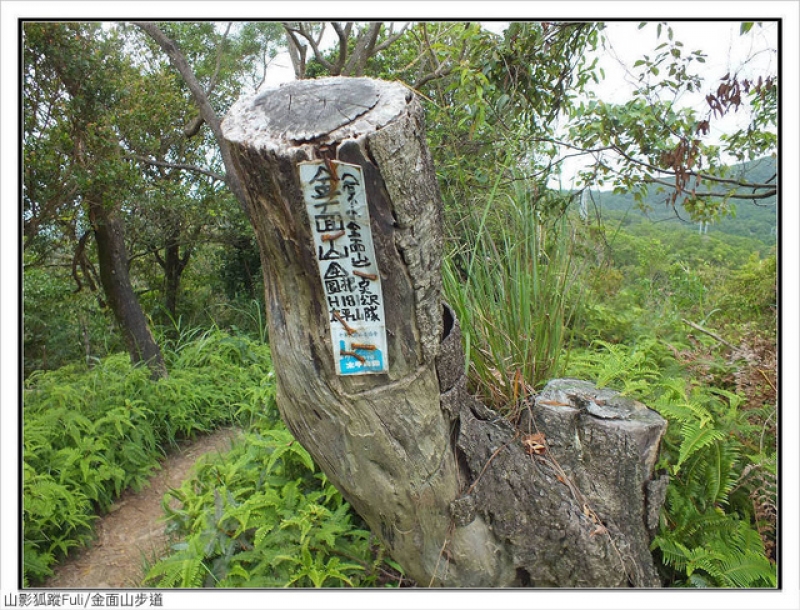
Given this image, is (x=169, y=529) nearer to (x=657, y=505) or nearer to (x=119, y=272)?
(x=657, y=505)

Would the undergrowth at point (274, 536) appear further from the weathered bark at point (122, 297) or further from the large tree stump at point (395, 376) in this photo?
the weathered bark at point (122, 297)

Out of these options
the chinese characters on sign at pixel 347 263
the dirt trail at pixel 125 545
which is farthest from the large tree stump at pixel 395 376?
the dirt trail at pixel 125 545

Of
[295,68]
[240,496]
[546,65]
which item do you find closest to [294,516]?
[240,496]

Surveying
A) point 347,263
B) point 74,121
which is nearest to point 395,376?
point 347,263

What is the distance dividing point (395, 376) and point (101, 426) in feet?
10.9

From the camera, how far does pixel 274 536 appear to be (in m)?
2.24

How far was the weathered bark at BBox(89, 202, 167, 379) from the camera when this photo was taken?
5.02 metres

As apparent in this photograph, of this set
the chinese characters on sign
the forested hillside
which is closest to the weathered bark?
the forested hillside

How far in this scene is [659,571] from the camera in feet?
6.91

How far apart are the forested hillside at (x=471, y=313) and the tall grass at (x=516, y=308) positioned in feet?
0.04

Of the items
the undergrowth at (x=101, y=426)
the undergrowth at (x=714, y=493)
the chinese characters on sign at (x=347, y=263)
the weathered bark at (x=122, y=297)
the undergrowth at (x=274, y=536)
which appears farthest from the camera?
the weathered bark at (x=122, y=297)

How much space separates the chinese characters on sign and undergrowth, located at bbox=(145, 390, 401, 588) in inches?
44.3

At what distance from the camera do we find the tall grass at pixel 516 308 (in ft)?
6.66

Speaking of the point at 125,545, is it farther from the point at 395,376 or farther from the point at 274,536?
the point at 395,376
